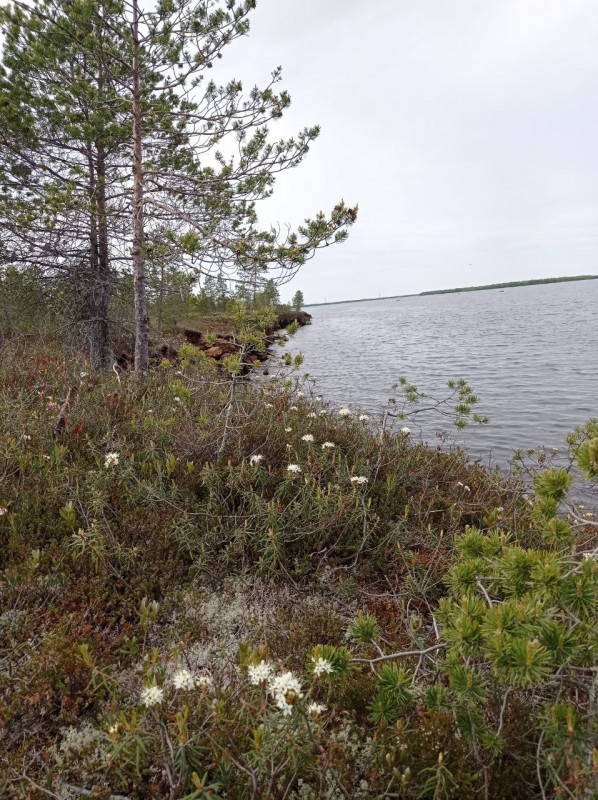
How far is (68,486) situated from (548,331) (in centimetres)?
3418

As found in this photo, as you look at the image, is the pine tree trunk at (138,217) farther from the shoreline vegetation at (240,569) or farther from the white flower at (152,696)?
the white flower at (152,696)

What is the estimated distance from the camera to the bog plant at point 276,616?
1.55 m

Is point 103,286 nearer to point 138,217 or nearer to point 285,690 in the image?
point 138,217

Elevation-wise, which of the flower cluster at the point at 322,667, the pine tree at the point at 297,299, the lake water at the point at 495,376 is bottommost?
the lake water at the point at 495,376

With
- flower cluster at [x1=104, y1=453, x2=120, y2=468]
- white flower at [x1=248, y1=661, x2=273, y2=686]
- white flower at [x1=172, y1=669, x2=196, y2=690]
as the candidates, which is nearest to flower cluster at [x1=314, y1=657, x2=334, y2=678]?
white flower at [x1=248, y1=661, x2=273, y2=686]

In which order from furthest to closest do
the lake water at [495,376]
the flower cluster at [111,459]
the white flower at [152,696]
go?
the lake water at [495,376] < the flower cluster at [111,459] < the white flower at [152,696]

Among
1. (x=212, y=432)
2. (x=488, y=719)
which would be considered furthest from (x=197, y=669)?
(x=212, y=432)

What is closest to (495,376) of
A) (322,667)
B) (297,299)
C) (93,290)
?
(93,290)

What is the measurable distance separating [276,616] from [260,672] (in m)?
1.47

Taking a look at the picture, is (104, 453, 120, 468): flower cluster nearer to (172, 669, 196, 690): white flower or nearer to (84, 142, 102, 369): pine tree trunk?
(172, 669, 196, 690): white flower

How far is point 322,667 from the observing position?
1487mm

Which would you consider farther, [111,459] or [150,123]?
[150,123]

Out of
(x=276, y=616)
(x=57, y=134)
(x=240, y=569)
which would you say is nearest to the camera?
(x=276, y=616)

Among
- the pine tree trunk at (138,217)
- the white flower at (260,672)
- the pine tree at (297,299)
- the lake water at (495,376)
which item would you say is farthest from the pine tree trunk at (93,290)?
the pine tree at (297,299)
